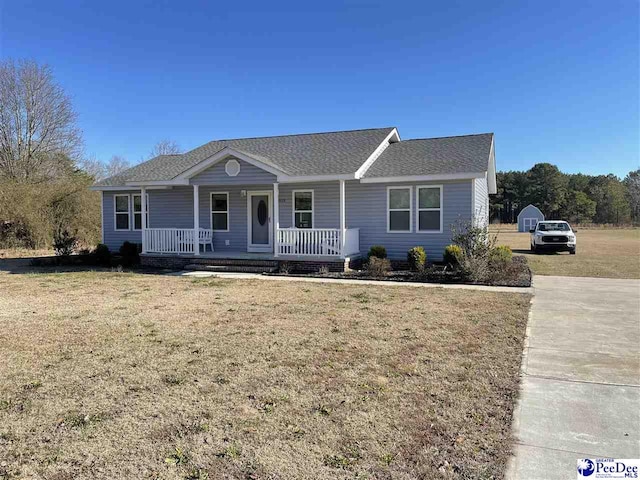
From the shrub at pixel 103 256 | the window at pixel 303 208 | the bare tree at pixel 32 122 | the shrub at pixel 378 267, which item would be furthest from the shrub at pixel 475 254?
the bare tree at pixel 32 122

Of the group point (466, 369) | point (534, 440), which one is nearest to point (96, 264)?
point (466, 369)

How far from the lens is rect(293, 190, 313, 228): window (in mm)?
15031

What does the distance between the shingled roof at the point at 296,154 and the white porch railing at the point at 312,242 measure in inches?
70.5

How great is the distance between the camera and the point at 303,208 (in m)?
15.1

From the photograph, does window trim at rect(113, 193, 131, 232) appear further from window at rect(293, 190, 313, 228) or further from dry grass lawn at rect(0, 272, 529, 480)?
dry grass lawn at rect(0, 272, 529, 480)

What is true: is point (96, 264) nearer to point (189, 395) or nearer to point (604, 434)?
point (189, 395)

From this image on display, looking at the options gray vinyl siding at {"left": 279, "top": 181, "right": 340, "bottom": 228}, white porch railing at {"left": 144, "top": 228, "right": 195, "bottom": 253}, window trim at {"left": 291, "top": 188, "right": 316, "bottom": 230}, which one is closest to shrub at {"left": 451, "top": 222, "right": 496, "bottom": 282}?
gray vinyl siding at {"left": 279, "top": 181, "right": 340, "bottom": 228}

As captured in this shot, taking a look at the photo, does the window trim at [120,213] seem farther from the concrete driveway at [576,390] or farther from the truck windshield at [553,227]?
the truck windshield at [553,227]

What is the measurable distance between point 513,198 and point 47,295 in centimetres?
7020

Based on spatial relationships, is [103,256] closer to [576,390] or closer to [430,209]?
[430,209]

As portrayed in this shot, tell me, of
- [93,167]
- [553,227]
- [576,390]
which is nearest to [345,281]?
[576,390]

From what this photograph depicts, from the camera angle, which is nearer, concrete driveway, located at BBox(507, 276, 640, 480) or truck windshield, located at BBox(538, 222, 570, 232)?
concrete driveway, located at BBox(507, 276, 640, 480)

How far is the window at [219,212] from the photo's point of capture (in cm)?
1611

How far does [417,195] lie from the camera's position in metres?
13.8
